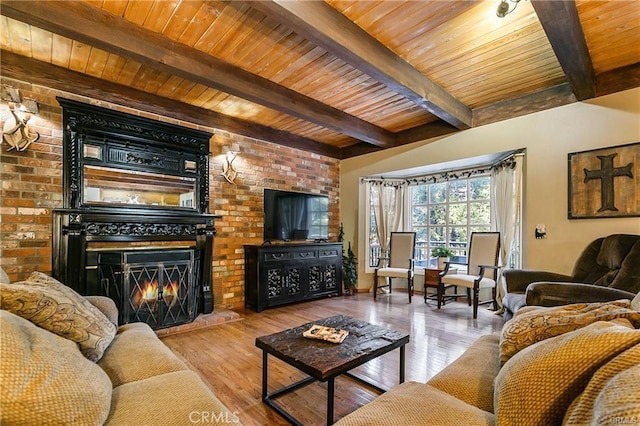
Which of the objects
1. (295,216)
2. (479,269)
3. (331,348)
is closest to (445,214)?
(479,269)

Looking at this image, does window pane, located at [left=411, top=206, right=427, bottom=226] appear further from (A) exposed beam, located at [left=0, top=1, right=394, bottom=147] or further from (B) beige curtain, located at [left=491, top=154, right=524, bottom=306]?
(A) exposed beam, located at [left=0, top=1, right=394, bottom=147]

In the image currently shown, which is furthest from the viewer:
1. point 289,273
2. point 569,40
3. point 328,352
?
point 289,273

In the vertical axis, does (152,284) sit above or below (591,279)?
below

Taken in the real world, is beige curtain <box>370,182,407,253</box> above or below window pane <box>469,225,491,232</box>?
above

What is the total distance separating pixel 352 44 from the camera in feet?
7.07

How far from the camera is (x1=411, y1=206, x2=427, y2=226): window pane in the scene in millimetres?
5420

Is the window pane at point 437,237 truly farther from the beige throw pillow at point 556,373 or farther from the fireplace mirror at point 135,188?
the beige throw pillow at point 556,373

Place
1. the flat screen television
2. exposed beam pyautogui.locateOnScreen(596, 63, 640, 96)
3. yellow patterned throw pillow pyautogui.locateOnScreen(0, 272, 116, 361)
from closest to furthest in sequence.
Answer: yellow patterned throw pillow pyautogui.locateOnScreen(0, 272, 116, 361) → exposed beam pyautogui.locateOnScreen(596, 63, 640, 96) → the flat screen television

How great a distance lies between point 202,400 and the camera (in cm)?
110

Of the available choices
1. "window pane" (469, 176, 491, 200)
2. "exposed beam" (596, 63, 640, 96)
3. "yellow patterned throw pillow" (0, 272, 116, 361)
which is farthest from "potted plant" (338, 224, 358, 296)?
"yellow patterned throw pillow" (0, 272, 116, 361)

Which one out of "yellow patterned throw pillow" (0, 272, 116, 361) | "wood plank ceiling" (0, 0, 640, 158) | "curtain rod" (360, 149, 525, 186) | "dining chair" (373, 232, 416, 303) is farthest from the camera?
"dining chair" (373, 232, 416, 303)

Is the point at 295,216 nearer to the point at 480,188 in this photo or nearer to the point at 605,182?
the point at 480,188

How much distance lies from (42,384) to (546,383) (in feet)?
4.37

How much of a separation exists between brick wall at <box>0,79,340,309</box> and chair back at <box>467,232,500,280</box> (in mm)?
2315
